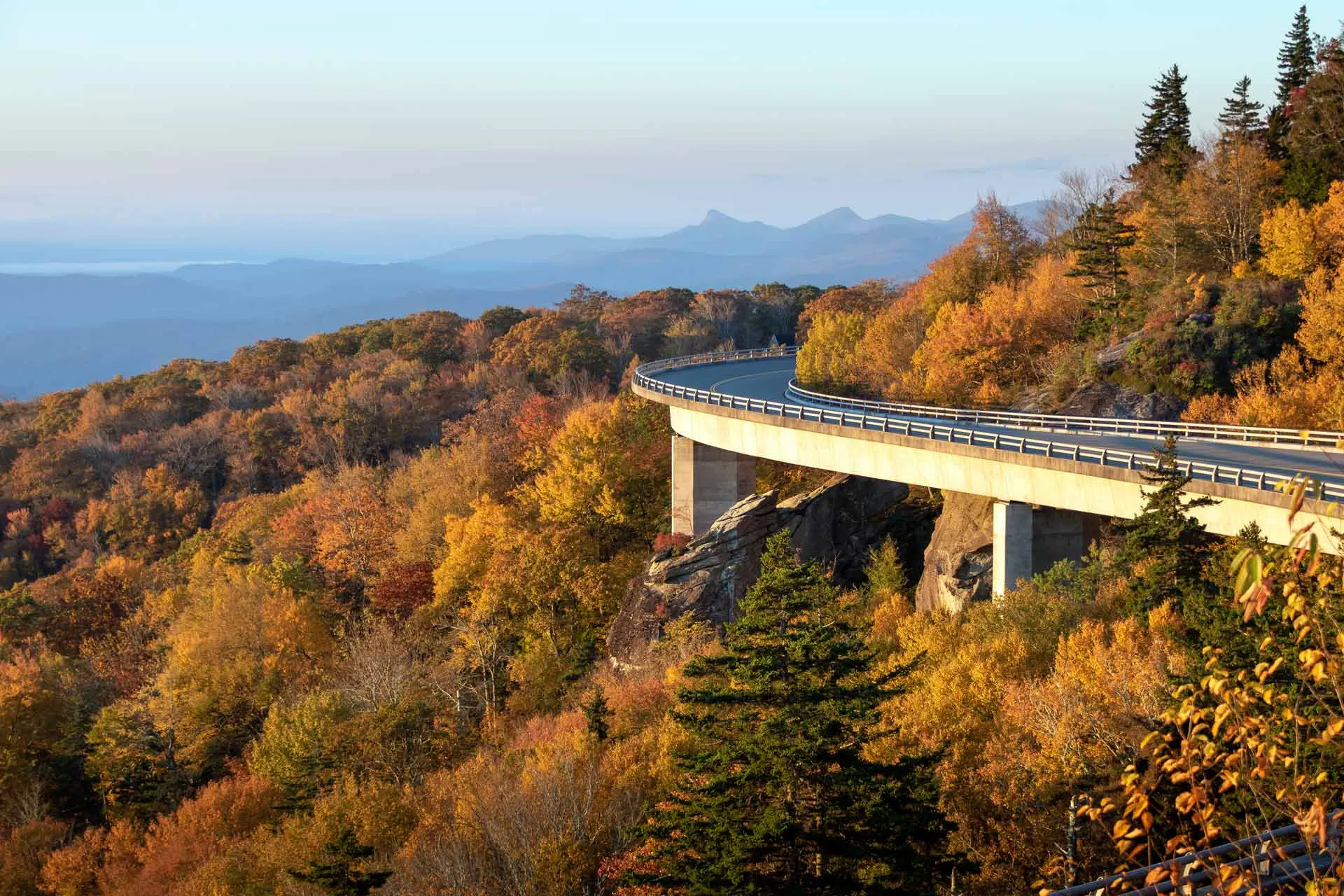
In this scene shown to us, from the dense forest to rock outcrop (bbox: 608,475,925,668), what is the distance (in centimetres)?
190

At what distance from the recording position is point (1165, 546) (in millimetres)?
26641

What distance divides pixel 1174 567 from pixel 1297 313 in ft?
73.9

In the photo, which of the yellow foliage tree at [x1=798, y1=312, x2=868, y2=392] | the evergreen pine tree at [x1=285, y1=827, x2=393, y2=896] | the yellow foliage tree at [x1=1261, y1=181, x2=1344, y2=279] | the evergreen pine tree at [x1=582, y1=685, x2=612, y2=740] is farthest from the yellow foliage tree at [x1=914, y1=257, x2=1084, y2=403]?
the evergreen pine tree at [x1=285, y1=827, x2=393, y2=896]

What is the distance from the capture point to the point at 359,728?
128 ft

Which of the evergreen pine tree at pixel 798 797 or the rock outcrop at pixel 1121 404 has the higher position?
the rock outcrop at pixel 1121 404

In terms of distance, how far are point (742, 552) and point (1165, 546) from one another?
776 inches

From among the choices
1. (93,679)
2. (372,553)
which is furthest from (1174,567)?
(93,679)

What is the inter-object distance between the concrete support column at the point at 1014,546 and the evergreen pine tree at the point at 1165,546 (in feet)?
22.1

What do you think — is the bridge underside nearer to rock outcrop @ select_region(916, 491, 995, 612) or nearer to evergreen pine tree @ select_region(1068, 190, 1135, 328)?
rock outcrop @ select_region(916, 491, 995, 612)

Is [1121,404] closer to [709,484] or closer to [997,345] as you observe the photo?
[997,345]

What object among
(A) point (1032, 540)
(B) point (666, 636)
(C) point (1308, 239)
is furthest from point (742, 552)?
(C) point (1308, 239)

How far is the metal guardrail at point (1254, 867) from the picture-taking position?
23.7ft

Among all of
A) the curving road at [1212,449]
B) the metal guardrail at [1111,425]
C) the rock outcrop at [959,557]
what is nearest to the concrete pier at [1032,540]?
the rock outcrop at [959,557]

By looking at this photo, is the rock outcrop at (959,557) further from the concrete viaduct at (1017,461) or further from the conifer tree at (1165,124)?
the conifer tree at (1165,124)
